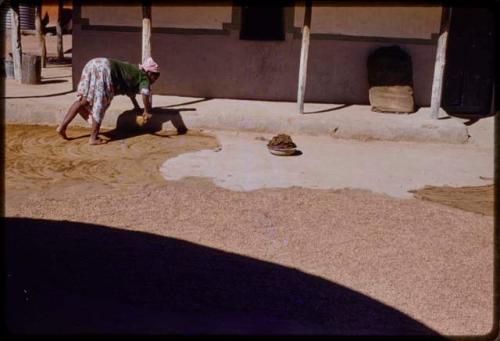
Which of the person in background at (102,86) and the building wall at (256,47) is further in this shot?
the building wall at (256,47)

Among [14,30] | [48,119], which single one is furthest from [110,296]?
[14,30]

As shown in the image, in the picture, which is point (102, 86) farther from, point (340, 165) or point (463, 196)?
point (463, 196)

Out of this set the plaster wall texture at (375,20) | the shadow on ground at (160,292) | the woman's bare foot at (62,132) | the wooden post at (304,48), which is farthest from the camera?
the plaster wall texture at (375,20)

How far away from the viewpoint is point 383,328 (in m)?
3.71

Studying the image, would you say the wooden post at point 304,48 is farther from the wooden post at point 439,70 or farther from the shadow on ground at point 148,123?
the wooden post at point 439,70

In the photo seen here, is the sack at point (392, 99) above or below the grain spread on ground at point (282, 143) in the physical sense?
above

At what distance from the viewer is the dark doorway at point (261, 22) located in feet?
36.0

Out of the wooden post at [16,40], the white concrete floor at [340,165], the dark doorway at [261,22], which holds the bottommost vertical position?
the white concrete floor at [340,165]

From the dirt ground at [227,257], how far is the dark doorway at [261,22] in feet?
15.7

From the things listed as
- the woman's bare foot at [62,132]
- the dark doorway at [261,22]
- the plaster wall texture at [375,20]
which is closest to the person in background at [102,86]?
the woman's bare foot at [62,132]

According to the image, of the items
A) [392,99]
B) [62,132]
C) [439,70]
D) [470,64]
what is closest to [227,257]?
[62,132]

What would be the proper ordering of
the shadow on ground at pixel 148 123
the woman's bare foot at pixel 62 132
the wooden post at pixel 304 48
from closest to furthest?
the woman's bare foot at pixel 62 132 < the shadow on ground at pixel 148 123 < the wooden post at pixel 304 48

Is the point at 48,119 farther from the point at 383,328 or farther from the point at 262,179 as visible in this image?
the point at 383,328

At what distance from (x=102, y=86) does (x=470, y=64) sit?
697cm
